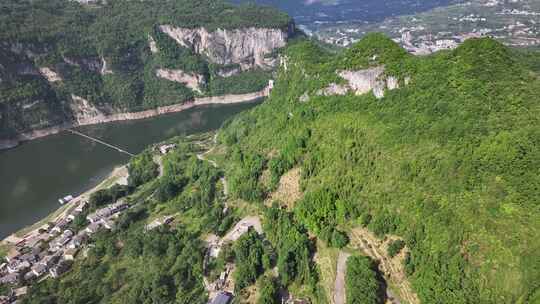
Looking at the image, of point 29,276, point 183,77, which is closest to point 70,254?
point 29,276

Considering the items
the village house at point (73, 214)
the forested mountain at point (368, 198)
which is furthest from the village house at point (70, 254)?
the village house at point (73, 214)

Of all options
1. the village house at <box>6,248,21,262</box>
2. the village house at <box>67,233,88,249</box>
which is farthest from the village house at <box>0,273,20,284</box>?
the village house at <box>67,233,88,249</box>

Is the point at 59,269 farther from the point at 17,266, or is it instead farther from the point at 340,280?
the point at 340,280

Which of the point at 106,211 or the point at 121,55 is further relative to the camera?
the point at 121,55

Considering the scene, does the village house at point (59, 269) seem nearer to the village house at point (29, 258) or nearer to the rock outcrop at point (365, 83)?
the village house at point (29, 258)

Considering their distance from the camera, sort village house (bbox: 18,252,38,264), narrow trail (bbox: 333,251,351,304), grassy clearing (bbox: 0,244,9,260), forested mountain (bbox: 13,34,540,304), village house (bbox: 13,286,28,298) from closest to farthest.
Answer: forested mountain (bbox: 13,34,540,304), narrow trail (bbox: 333,251,351,304), village house (bbox: 13,286,28,298), village house (bbox: 18,252,38,264), grassy clearing (bbox: 0,244,9,260)

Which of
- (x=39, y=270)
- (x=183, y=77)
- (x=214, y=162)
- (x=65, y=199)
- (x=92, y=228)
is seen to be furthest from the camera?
(x=183, y=77)

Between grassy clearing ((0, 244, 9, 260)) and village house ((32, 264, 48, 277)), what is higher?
village house ((32, 264, 48, 277))

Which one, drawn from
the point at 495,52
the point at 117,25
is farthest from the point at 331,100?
the point at 117,25

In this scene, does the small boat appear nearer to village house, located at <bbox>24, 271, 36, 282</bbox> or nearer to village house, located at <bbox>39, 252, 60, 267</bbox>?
village house, located at <bbox>39, 252, 60, 267</bbox>
